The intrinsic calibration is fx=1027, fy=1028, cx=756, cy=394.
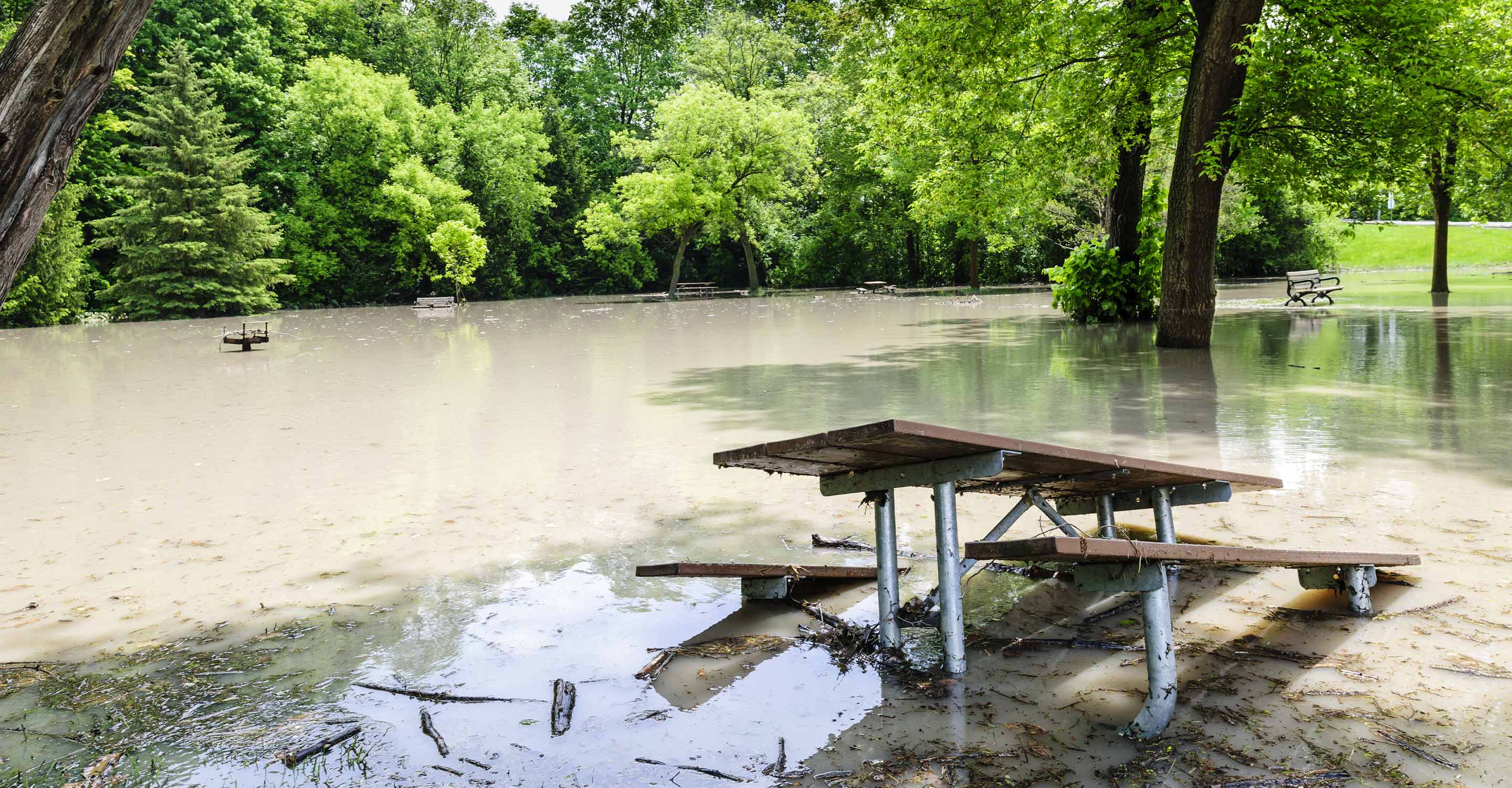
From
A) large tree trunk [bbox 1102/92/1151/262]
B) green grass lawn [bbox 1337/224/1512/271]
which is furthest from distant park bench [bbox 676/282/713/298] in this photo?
green grass lawn [bbox 1337/224/1512/271]

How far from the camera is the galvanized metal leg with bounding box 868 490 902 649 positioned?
12.5ft

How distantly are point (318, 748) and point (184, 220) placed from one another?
3871 centimetres

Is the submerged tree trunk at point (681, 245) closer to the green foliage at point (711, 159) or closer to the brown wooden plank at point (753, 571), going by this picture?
the green foliage at point (711, 159)

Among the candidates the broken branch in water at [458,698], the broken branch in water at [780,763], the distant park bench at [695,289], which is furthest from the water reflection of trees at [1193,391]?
the distant park bench at [695,289]

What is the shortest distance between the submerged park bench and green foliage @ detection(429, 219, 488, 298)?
3783 cm

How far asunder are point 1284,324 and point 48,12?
66.7 ft

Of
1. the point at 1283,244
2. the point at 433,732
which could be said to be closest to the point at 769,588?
the point at 433,732

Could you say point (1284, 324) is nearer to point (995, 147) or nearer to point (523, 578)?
A: point (995, 147)

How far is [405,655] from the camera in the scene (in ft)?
13.1

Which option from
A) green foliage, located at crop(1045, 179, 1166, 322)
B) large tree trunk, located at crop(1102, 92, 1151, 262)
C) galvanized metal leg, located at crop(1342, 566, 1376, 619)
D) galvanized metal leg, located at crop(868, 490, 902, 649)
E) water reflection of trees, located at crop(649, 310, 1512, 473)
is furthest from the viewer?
green foliage, located at crop(1045, 179, 1166, 322)

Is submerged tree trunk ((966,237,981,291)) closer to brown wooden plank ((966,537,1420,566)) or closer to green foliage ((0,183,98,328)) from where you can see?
green foliage ((0,183,98,328))

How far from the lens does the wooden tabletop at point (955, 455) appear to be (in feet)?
9.82

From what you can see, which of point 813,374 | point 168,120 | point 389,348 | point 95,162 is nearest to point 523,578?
point 813,374

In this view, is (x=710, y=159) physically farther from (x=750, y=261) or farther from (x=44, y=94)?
(x=44, y=94)
